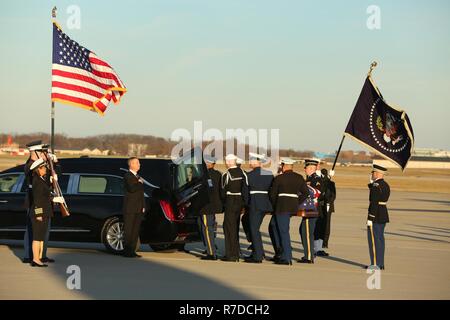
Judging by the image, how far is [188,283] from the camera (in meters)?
11.2

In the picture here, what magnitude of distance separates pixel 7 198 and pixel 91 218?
1.60 meters

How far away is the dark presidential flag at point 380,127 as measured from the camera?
1541 cm

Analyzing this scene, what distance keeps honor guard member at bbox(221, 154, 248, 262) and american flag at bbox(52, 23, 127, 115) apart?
358 centimetres

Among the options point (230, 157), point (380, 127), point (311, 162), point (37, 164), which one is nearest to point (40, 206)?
point (37, 164)

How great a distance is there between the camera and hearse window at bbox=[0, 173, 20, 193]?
15.0 m

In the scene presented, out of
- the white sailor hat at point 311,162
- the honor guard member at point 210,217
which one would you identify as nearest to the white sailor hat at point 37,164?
the honor guard member at point 210,217

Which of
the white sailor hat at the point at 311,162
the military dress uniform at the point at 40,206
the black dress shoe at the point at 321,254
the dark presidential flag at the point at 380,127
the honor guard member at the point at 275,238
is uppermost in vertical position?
the dark presidential flag at the point at 380,127

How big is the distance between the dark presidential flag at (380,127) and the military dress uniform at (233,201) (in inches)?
113

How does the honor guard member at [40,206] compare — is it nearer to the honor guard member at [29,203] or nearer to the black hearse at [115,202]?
the honor guard member at [29,203]

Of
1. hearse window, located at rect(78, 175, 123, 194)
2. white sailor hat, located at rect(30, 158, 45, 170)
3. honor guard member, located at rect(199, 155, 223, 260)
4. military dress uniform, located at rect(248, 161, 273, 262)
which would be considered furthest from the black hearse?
white sailor hat, located at rect(30, 158, 45, 170)

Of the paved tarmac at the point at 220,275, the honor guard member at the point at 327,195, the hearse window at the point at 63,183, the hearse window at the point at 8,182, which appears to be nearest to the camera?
the paved tarmac at the point at 220,275

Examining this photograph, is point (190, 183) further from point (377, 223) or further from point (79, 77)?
point (79, 77)
